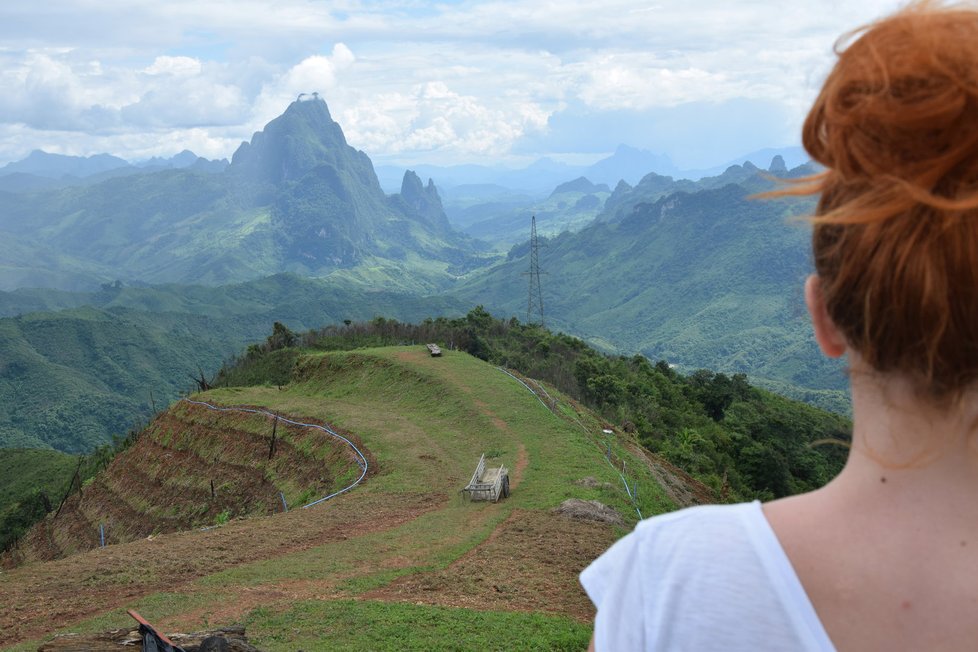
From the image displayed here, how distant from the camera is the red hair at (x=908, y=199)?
3.68 feet

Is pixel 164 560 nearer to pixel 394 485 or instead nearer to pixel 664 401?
pixel 394 485

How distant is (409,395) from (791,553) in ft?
86.4

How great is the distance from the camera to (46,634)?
10.4 meters

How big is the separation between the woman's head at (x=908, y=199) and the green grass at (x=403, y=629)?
872 centimetres

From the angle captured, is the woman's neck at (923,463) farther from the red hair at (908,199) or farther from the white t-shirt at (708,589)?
the white t-shirt at (708,589)

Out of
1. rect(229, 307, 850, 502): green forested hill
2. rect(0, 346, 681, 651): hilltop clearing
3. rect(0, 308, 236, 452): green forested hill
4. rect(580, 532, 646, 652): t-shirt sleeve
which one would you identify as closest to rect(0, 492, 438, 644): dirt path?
rect(0, 346, 681, 651): hilltop clearing

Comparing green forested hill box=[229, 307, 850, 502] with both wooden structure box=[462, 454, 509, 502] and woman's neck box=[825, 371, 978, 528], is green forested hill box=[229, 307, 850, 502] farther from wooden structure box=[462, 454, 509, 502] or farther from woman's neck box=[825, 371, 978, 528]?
woman's neck box=[825, 371, 978, 528]

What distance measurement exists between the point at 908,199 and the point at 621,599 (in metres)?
0.82

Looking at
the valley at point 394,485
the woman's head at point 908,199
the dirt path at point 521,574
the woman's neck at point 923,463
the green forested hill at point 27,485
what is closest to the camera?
the woman's head at point 908,199

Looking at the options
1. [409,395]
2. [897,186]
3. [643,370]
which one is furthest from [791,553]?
[643,370]

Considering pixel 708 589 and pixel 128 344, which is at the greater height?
pixel 708 589

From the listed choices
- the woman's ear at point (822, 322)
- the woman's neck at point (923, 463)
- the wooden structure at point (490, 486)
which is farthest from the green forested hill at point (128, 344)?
the woman's neck at point (923, 463)

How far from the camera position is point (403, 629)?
9570 mm

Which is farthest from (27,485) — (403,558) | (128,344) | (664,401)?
(128,344)
